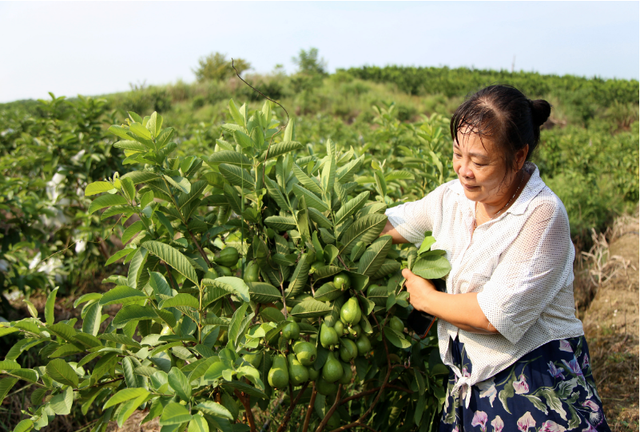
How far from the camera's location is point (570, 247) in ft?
3.64

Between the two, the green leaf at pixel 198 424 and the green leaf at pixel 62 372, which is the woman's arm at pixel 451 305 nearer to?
the green leaf at pixel 198 424

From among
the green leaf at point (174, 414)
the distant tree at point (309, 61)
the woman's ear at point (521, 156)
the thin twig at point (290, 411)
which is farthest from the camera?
the distant tree at point (309, 61)

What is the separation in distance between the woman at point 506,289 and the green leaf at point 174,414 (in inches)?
26.2

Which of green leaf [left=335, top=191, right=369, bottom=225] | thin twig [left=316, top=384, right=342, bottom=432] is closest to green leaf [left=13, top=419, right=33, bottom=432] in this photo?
thin twig [left=316, top=384, right=342, bottom=432]

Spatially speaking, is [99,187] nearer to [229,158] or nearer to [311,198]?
[229,158]

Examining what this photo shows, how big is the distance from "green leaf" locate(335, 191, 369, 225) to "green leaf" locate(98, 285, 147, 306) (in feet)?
1.73

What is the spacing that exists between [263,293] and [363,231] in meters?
0.32

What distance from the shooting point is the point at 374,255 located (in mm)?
1131

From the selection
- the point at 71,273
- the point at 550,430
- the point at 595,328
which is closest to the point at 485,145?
the point at 550,430

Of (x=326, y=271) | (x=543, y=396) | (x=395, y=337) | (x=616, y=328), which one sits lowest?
(x=616, y=328)

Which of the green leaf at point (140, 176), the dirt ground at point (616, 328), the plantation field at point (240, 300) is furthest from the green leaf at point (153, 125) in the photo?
the dirt ground at point (616, 328)

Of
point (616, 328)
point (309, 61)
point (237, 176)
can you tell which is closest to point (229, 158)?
point (237, 176)

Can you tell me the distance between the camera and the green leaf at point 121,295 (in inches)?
36.5

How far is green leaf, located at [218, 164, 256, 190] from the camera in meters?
1.11
